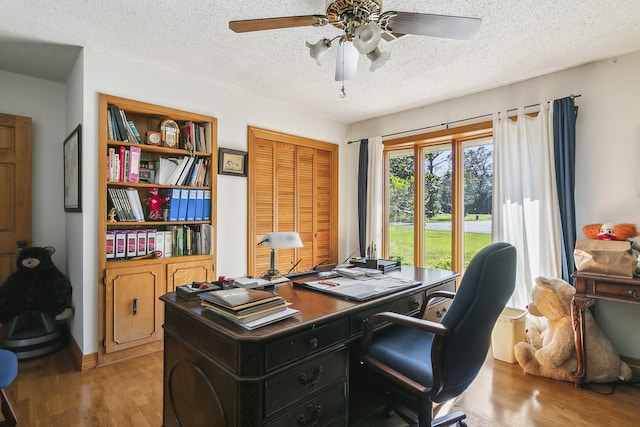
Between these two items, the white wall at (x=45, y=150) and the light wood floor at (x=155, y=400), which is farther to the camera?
the white wall at (x=45, y=150)

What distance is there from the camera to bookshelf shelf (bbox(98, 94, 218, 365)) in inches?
99.0

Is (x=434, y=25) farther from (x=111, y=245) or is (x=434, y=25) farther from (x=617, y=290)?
(x=111, y=245)

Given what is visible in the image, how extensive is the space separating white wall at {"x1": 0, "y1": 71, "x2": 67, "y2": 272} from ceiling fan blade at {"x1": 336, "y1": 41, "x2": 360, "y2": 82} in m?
2.79

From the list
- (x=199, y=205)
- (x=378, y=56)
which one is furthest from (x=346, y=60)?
(x=199, y=205)

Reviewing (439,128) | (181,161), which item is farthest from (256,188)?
(439,128)

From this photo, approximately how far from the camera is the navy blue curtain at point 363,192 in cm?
417

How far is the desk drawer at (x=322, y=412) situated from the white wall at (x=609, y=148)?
95.8 inches

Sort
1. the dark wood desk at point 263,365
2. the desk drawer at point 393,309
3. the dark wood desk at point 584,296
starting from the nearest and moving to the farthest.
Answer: the dark wood desk at point 263,365 → the desk drawer at point 393,309 → the dark wood desk at point 584,296

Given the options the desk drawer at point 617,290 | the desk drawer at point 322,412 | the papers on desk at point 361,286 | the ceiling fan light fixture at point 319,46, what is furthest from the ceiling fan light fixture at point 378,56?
the desk drawer at point 617,290

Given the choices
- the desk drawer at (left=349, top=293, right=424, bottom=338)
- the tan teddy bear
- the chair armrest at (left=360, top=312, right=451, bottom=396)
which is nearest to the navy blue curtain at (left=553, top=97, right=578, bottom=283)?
the tan teddy bear

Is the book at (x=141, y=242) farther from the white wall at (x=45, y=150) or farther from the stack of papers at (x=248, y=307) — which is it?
the stack of papers at (x=248, y=307)

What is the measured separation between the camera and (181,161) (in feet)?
9.54

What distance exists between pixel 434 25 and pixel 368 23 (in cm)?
34

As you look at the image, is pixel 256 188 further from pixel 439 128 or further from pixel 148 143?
pixel 439 128
